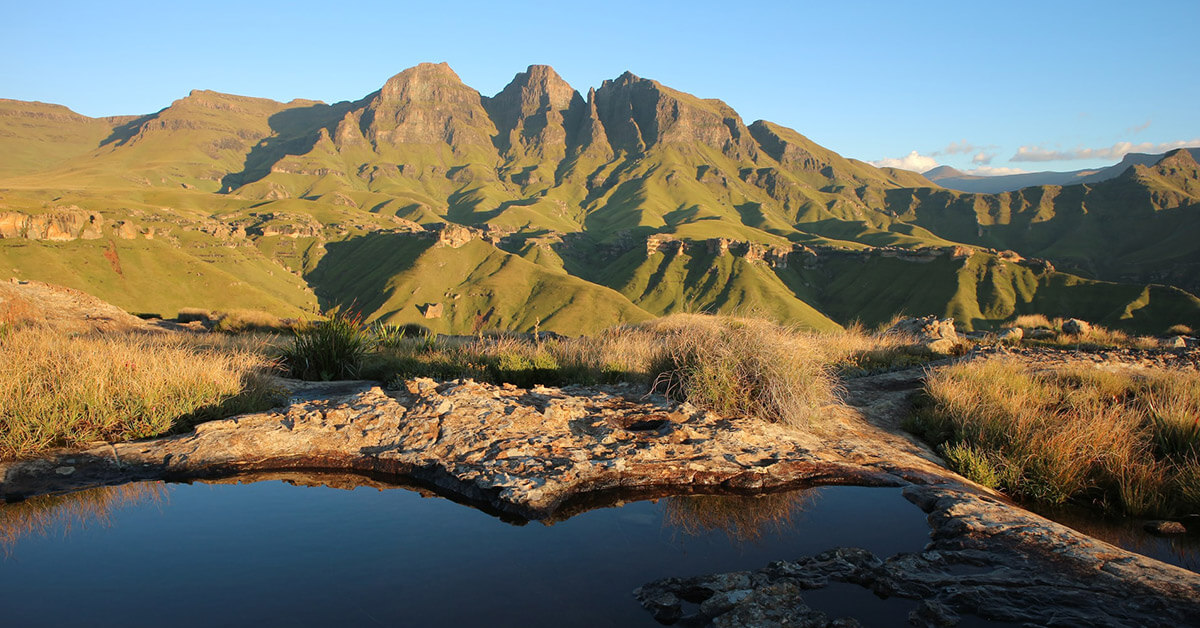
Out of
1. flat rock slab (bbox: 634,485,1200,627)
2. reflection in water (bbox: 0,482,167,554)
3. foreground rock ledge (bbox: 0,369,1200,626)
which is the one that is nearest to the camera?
flat rock slab (bbox: 634,485,1200,627)

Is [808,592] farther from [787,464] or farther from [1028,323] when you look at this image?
[1028,323]

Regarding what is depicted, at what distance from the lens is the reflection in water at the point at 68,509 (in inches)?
200

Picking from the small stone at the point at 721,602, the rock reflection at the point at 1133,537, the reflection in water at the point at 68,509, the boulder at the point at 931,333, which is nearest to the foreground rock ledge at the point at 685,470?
the small stone at the point at 721,602

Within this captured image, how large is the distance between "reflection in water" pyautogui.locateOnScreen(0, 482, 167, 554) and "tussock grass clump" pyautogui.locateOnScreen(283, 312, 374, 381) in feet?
16.8

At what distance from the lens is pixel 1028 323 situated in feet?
88.4

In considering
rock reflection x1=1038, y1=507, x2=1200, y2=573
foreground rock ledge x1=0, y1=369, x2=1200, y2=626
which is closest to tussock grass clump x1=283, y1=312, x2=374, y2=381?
foreground rock ledge x1=0, y1=369, x2=1200, y2=626

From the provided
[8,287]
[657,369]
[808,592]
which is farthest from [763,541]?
[8,287]

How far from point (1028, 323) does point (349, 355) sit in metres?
28.0

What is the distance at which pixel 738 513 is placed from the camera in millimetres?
5906

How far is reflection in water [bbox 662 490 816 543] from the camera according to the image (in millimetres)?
5535

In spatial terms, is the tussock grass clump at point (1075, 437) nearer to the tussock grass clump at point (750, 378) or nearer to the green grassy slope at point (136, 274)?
the tussock grass clump at point (750, 378)

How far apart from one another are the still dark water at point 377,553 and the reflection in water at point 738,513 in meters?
0.02

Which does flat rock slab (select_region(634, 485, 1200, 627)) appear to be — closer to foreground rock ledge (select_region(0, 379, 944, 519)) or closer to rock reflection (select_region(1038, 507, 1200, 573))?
rock reflection (select_region(1038, 507, 1200, 573))

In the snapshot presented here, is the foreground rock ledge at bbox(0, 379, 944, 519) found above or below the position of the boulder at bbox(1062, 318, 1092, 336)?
above
